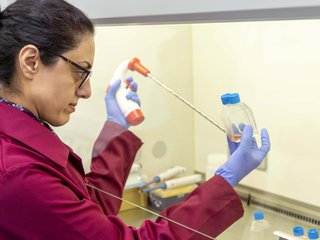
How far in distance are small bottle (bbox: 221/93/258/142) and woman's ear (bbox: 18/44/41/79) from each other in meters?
0.53

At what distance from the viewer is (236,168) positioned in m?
1.03

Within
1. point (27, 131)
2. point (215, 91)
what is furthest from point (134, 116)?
point (27, 131)

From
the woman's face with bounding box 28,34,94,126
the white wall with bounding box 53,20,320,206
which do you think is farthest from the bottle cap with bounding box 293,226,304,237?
the woman's face with bounding box 28,34,94,126

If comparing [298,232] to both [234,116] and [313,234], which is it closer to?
[313,234]

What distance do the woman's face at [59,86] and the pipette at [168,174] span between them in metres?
0.86

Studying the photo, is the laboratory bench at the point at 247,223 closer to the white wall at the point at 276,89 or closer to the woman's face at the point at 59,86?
the white wall at the point at 276,89

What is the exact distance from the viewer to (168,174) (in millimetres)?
1822

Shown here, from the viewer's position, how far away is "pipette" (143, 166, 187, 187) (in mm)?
1797

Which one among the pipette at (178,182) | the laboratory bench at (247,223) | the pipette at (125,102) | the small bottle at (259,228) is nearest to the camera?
the laboratory bench at (247,223)

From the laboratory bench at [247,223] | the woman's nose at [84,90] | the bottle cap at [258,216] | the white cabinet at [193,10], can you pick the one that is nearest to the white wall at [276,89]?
the laboratory bench at [247,223]

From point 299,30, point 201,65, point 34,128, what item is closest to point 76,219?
point 34,128

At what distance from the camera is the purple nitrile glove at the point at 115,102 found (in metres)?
1.49

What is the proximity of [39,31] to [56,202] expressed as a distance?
1.21 feet

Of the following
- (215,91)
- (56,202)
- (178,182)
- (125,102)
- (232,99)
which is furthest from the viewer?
(178,182)
